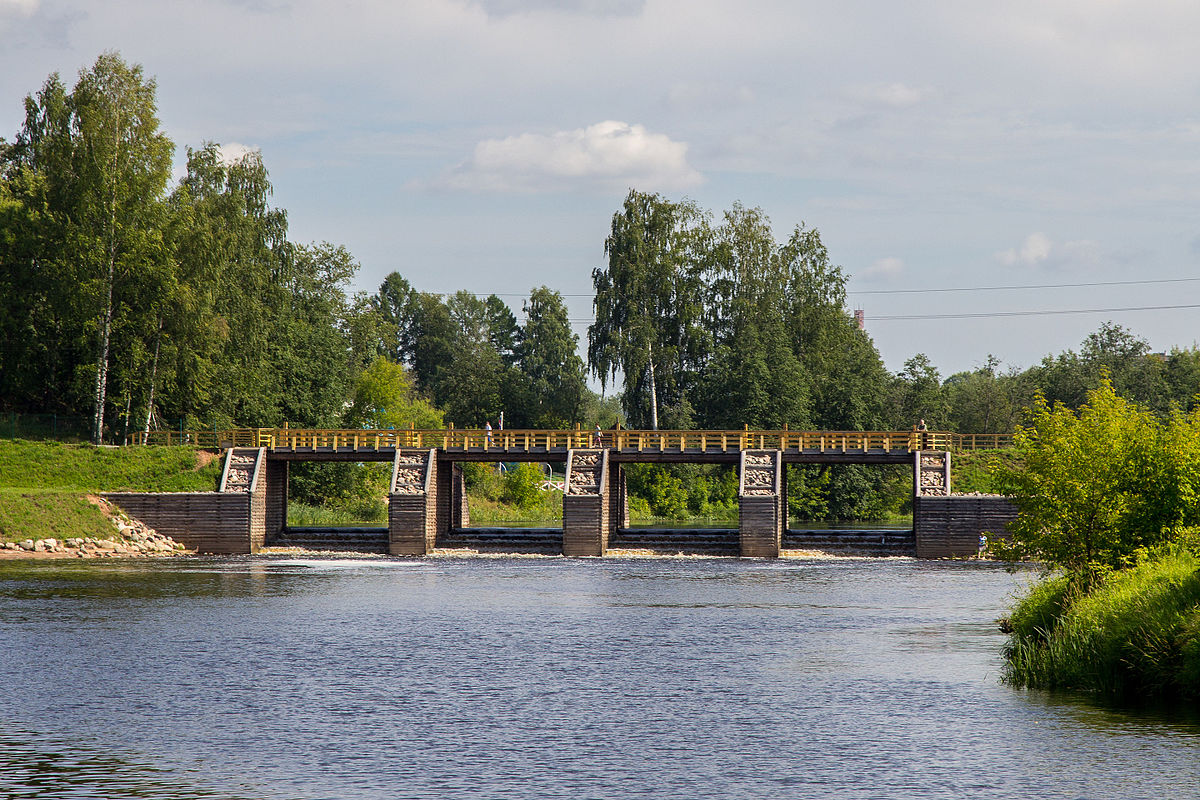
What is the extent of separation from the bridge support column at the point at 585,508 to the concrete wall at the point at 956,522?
16.7 metres

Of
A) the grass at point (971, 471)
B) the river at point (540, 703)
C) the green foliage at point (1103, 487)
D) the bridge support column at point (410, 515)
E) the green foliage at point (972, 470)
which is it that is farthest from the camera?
the grass at point (971, 471)

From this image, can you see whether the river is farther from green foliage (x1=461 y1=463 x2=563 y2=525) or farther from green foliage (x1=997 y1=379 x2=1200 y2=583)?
green foliage (x1=461 y1=463 x2=563 y2=525)

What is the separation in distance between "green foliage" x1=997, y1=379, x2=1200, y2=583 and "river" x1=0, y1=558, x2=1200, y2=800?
3926 mm

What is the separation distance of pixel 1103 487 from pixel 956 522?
31.9 metres

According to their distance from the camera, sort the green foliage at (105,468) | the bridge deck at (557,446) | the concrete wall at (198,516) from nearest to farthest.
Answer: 1. the concrete wall at (198,516)
2. the bridge deck at (557,446)
3. the green foliage at (105,468)

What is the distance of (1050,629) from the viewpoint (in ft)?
101

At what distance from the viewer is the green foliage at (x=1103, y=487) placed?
32.5 m

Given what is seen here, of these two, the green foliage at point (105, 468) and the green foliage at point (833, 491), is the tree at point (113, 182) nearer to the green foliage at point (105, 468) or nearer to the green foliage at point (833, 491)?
the green foliage at point (105, 468)

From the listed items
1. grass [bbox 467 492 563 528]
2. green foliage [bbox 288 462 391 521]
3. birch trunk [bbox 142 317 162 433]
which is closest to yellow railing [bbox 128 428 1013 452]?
birch trunk [bbox 142 317 162 433]

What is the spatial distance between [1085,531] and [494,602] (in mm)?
20442

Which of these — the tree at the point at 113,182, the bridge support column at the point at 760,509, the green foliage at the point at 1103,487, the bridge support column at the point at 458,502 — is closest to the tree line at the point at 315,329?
the tree at the point at 113,182

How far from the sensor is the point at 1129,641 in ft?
82.3

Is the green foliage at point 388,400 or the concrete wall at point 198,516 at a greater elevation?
the green foliage at point 388,400

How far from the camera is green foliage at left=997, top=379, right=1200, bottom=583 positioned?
3247 centimetres
